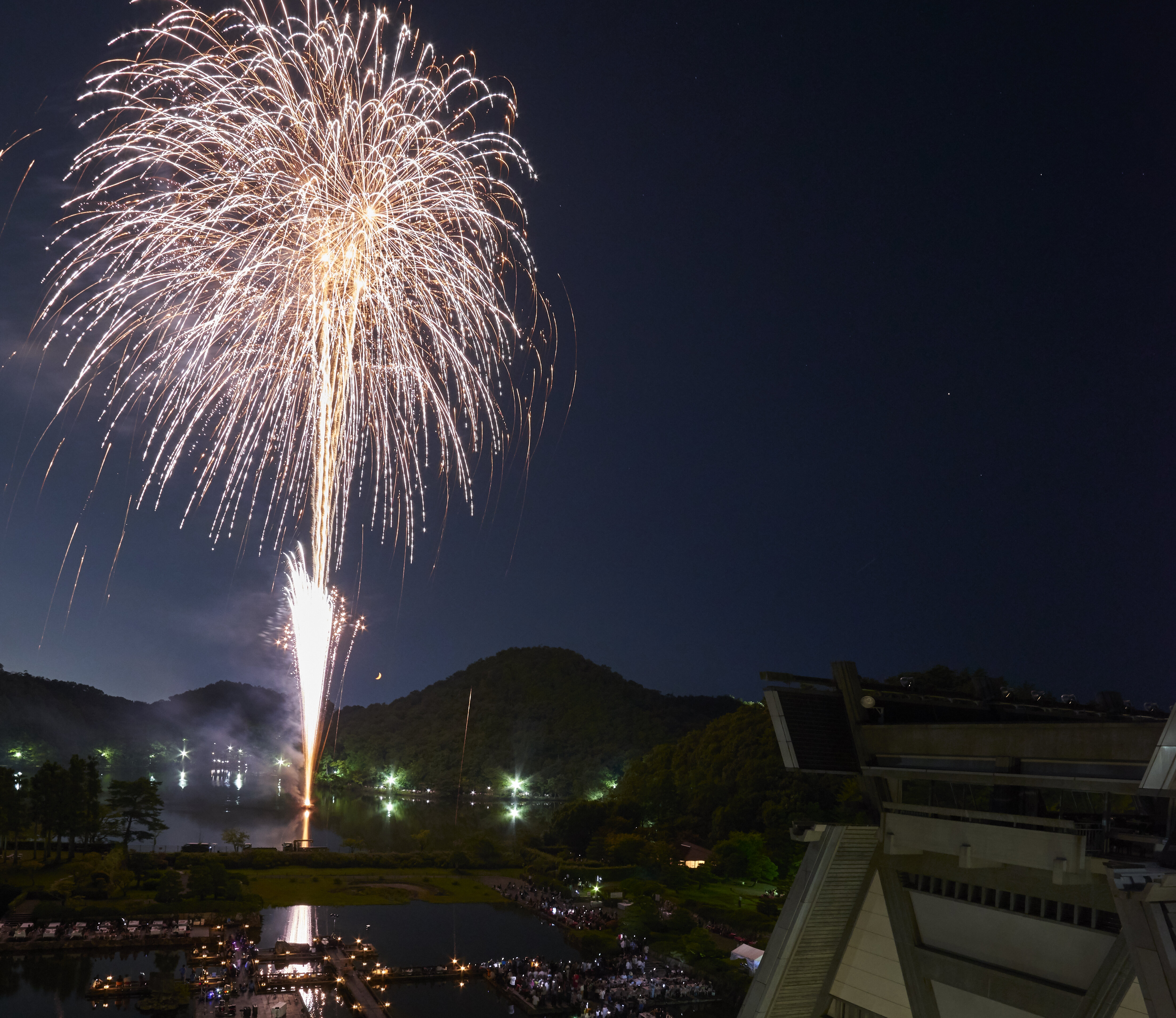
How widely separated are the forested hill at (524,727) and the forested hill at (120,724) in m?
25.1

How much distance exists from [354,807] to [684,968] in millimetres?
62742

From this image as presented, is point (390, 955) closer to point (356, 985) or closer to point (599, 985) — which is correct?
point (356, 985)

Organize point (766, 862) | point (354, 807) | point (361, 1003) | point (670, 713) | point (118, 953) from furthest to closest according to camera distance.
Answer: point (670, 713)
point (354, 807)
point (766, 862)
point (118, 953)
point (361, 1003)

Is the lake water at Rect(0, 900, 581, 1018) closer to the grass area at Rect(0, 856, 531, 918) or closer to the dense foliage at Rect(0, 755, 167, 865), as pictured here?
the grass area at Rect(0, 856, 531, 918)

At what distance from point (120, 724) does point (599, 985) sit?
420ft

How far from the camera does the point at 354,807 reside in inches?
3342

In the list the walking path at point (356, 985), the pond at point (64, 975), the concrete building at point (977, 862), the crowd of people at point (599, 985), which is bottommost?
the crowd of people at point (599, 985)

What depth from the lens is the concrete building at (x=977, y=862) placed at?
6211mm

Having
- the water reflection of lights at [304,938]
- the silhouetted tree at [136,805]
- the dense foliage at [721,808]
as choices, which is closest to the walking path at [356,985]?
the water reflection of lights at [304,938]

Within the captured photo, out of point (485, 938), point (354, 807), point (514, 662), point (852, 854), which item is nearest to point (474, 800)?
point (354, 807)

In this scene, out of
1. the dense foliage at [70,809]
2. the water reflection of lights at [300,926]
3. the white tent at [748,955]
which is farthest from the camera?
the dense foliage at [70,809]

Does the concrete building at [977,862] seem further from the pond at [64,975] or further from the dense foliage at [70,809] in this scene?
the dense foliage at [70,809]

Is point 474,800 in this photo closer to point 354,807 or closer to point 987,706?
point 354,807

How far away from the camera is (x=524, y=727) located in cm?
10994
